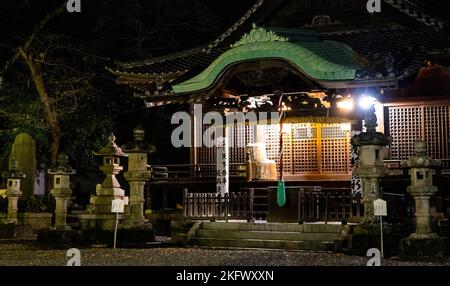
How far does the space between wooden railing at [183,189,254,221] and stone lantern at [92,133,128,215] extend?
93.4 inches

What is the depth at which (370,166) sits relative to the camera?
15.1m

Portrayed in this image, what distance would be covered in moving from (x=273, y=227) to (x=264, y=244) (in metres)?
0.65

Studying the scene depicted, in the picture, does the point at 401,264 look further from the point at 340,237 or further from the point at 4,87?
the point at 4,87

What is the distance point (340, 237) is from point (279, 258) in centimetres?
214

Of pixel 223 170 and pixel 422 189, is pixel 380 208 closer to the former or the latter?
pixel 422 189

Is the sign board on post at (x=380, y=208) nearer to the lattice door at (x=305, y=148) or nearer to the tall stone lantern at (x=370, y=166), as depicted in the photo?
the tall stone lantern at (x=370, y=166)

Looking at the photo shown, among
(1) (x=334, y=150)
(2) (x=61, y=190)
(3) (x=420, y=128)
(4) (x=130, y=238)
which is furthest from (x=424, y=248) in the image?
(2) (x=61, y=190)

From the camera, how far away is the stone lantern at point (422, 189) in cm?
1433

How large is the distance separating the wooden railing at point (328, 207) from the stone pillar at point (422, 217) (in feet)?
5.60

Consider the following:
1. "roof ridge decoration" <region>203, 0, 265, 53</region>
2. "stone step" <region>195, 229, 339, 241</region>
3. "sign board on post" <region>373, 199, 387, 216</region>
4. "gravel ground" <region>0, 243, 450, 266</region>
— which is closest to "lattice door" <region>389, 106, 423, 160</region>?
"stone step" <region>195, 229, 339, 241</region>

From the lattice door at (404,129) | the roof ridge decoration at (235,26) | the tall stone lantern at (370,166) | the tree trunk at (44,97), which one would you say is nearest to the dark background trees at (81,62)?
the tree trunk at (44,97)

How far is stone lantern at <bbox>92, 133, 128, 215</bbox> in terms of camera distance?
19.1 meters
